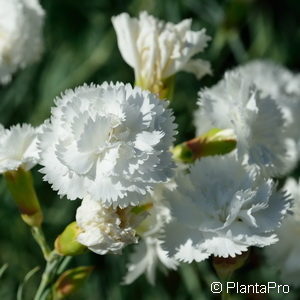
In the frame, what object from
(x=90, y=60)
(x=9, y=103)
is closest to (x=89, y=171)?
(x=9, y=103)

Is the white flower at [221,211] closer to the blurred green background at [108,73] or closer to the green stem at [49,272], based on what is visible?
the green stem at [49,272]

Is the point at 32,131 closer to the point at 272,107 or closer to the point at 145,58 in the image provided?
the point at 145,58

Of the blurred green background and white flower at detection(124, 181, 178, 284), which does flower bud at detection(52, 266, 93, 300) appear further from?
the blurred green background

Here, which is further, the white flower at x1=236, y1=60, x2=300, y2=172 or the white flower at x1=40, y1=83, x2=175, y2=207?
the white flower at x1=236, y1=60, x2=300, y2=172

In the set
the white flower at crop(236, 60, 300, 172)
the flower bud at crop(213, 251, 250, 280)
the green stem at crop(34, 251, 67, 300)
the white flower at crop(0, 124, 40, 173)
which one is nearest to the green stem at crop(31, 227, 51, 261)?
the green stem at crop(34, 251, 67, 300)

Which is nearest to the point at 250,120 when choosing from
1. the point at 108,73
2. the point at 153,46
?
the point at 153,46

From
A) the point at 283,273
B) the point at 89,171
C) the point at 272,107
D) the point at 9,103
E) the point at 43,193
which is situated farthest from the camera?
the point at 43,193

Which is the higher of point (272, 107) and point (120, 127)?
point (120, 127)
